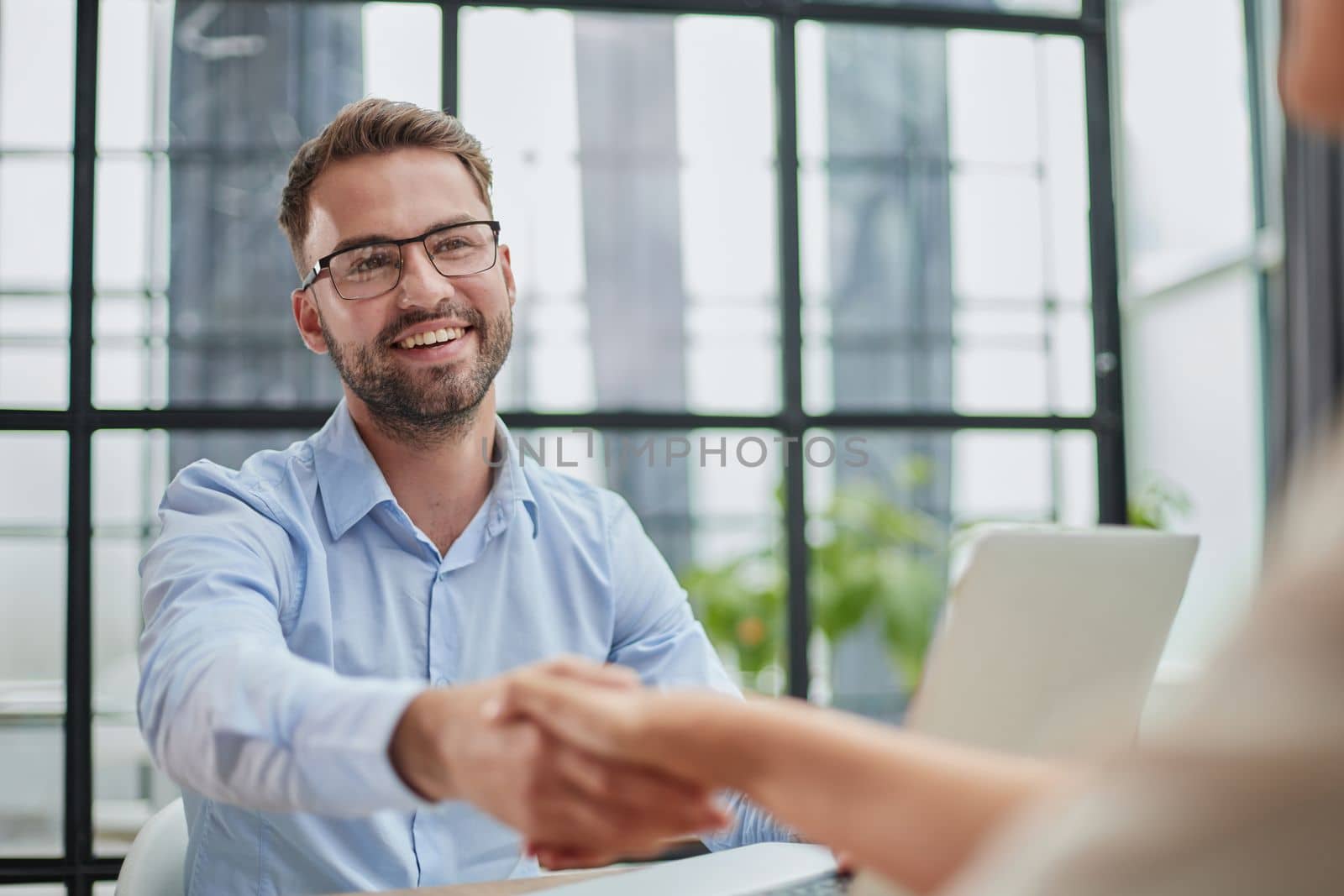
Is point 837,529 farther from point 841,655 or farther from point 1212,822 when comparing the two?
point 1212,822

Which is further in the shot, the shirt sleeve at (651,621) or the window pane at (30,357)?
the window pane at (30,357)

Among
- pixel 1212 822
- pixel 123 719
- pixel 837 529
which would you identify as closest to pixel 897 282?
pixel 123 719

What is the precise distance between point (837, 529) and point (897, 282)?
10.2ft

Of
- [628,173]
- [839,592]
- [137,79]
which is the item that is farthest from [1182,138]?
[137,79]

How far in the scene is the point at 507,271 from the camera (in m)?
1.92

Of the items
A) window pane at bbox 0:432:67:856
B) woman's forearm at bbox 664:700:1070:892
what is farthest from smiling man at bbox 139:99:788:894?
window pane at bbox 0:432:67:856

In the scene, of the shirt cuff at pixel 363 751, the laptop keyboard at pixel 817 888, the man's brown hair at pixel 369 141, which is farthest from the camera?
the man's brown hair at pixel 369 141

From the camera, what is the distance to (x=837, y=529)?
19.0 feet

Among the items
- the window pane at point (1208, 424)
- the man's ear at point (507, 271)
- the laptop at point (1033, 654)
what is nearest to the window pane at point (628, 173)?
the man's ear at point (507, 271)

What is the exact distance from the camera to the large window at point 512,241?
2.20m

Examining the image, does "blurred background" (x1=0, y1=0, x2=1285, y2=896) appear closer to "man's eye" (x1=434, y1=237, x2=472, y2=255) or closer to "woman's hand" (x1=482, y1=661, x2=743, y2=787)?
"man's eye" (x1=434, y1=237, x2=472, y2=255)

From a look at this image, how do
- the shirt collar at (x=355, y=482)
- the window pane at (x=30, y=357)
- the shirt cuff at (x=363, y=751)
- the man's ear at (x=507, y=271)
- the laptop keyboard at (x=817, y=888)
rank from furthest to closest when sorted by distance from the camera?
the window pane at (x=30, y=357) < the man's ear at (x=507, y=271) < the shirt collar at (x=355, y=482) < the laptop keyboard at (x=817, y=888) < the shirt cuff at (x=363, y=751)

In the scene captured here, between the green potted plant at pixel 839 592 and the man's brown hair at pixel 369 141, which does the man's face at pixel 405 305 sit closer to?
the man's brown hair at pixel 369 141

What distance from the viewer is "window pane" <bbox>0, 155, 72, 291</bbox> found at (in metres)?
2.23
